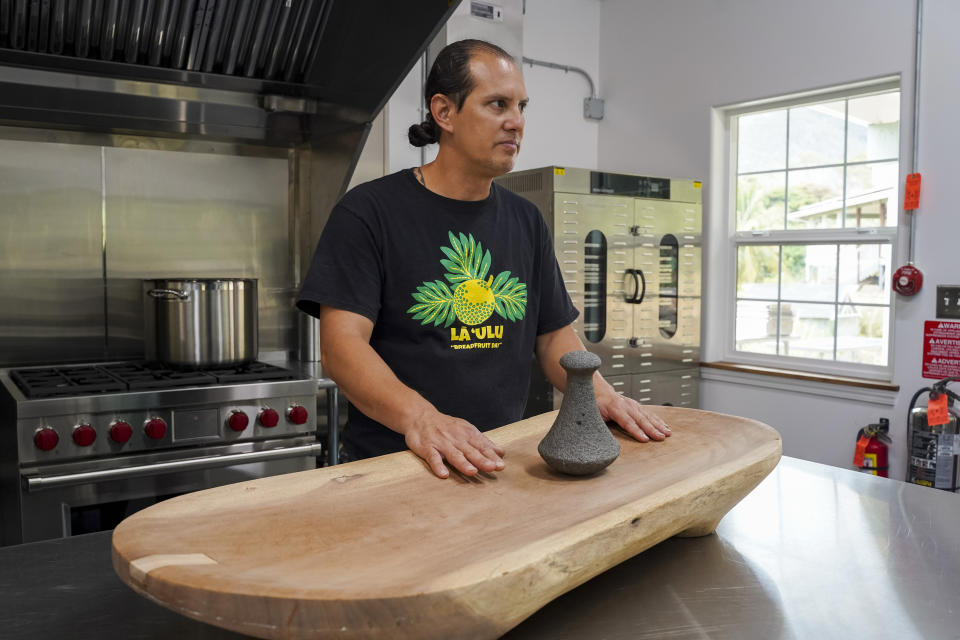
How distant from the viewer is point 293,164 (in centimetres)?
298

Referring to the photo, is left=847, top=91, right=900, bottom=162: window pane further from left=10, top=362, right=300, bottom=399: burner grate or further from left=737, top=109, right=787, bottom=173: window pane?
left=10, top=362, right=300, bottom=399: burner grate

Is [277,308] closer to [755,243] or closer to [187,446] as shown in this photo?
[187,446]

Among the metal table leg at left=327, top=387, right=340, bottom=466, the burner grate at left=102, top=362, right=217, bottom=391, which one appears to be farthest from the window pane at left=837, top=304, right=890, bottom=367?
the burner grate at left=102, top=362, right=217, bottom=391

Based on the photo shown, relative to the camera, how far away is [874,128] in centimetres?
345

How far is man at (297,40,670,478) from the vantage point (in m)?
1.32

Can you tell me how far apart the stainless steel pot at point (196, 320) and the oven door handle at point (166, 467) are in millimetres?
367

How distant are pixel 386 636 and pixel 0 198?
7.95ft

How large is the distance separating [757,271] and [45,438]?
3.31 meters

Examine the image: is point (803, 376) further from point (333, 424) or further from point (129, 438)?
point (129, 438)

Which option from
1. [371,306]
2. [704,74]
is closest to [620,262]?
[704,74]

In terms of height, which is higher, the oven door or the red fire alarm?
the red fire alarm

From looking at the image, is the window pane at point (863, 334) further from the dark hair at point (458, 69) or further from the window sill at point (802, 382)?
the dark hair at point (458, 69)

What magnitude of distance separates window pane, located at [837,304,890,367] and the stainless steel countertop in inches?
96.3

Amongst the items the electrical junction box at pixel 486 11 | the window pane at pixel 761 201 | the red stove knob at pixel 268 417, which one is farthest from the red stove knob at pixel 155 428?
the window pane at pixel 761 201
